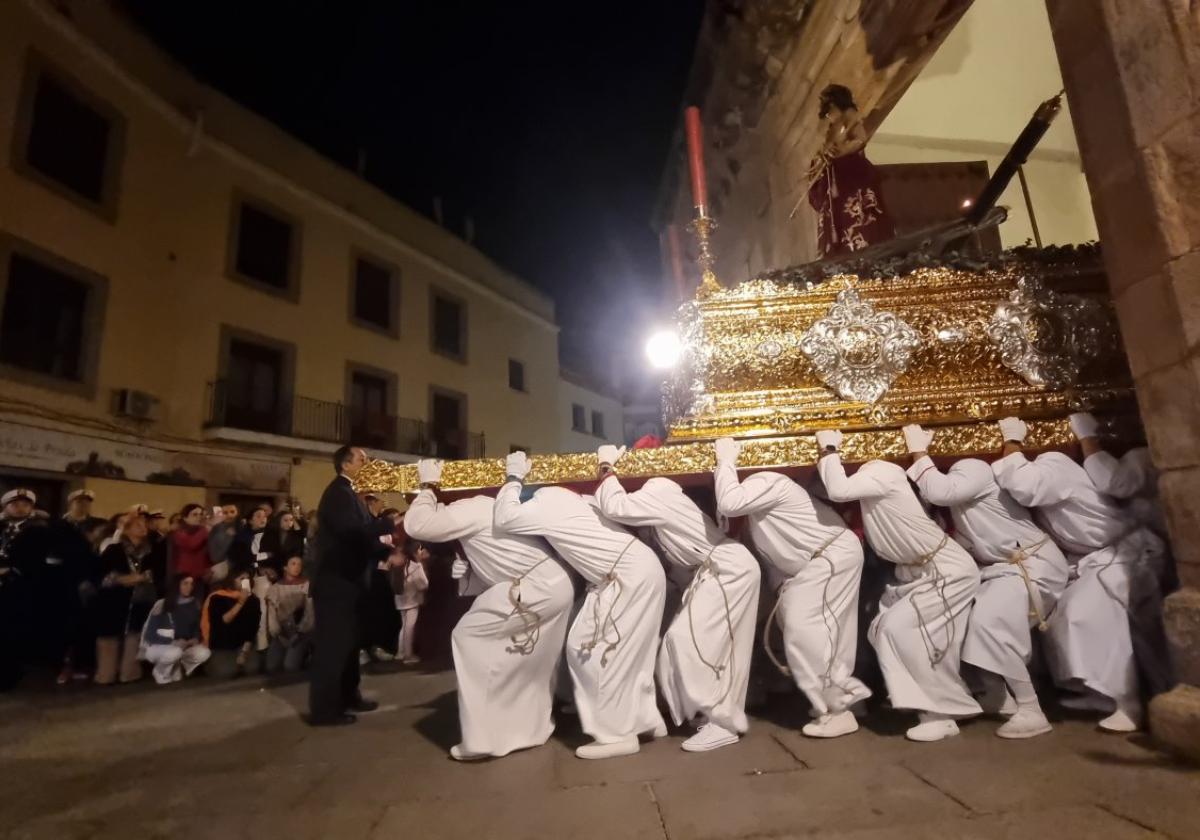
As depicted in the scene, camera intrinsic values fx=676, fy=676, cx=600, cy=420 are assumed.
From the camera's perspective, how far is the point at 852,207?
4.46 meters

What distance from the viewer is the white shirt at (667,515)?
9.35ft

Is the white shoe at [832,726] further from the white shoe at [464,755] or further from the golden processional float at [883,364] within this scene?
the white shoe at [464,755]

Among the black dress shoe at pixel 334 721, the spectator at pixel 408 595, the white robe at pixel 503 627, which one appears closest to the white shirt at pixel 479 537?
the white robe at pixel 503 627

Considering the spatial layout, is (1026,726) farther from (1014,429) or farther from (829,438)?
(829,438)

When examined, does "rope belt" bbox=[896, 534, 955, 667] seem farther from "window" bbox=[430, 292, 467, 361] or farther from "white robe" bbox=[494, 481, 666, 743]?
"window" bbox=[430, 292, 467, 361]

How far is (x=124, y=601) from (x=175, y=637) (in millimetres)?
525

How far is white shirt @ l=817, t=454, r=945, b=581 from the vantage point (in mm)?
2777

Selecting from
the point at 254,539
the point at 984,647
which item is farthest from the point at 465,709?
the point at 254,539

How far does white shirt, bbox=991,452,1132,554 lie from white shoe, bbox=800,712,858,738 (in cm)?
112

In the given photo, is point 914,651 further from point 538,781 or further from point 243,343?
point 243,343

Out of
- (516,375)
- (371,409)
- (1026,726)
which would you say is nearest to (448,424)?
(371,409)

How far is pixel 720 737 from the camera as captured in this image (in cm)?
268

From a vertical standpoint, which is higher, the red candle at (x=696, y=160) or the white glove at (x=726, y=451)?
the red candle at (x=696, y=160)

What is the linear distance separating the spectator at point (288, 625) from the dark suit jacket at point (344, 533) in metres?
2.52
